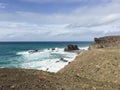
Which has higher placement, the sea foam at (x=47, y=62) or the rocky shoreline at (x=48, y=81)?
the rocky shoreline at (x=48, y=81)

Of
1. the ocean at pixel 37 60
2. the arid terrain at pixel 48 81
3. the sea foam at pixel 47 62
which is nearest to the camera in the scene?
the arid terrain at pixel 48 81

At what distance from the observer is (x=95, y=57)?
1894cm

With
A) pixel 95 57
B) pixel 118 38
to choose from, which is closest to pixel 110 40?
pixel 118 38

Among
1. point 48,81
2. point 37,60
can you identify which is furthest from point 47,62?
point 48,81

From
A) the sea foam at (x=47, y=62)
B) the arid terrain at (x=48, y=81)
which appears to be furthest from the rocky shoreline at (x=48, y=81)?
the sea foam at (x=47, y=62)

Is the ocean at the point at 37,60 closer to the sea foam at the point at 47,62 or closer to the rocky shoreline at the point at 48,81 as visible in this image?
the sea foam at the point at 47,62

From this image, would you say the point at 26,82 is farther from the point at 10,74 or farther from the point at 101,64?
the point at 101,64

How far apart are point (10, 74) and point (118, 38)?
68.6 metres

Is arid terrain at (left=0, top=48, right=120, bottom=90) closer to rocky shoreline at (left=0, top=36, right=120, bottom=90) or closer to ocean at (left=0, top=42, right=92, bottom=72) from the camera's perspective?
rocky shoreline at (left=0, top=36, right=120, bottom=90)

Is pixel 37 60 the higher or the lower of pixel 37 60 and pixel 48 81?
the lower

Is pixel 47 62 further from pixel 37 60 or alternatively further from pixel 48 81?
pixel 48 81

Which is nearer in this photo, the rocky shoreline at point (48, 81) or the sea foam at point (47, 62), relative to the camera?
the rocky shoreline at point (48, 81)

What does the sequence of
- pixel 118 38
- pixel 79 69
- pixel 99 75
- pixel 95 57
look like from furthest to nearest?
pixel 118 38 < pixel 95 57 < pixel 79 69 < pixel 99 75

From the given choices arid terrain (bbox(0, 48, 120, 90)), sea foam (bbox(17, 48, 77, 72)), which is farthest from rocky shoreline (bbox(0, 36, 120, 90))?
sea foam (bbox(17, 48, 77, 72))
